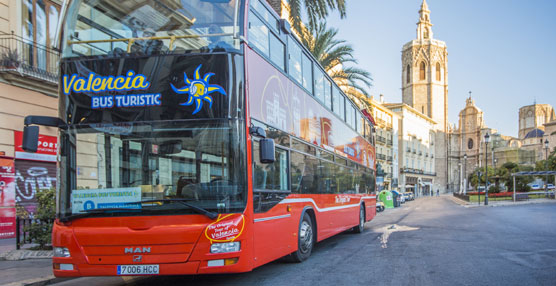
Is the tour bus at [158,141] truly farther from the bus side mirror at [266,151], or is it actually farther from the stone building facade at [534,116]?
the stone building facade at [534,116]

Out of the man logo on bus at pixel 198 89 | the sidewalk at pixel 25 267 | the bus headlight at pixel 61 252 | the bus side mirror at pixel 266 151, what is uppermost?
the man logo on bus at pixel 198 89

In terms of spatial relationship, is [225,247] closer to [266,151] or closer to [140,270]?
[140,270]

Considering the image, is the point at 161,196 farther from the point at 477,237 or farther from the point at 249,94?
the point at 477,237

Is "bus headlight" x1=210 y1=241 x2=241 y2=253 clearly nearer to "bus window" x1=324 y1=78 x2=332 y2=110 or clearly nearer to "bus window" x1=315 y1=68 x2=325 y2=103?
"bus window" x1=315 y1=68 x2=325 y2=103

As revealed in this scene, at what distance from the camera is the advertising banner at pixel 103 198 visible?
19.1 ft

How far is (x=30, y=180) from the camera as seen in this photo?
14125 millimetres

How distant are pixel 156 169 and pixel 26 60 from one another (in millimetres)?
10139

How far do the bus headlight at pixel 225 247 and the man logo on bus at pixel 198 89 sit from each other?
1734mm

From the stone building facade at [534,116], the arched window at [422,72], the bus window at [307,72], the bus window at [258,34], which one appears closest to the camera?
the bus window at [258,34]

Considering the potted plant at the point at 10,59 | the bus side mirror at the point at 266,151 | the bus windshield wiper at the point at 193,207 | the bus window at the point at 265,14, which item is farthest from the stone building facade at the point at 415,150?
the bus windshield wiper at the point at 193,207

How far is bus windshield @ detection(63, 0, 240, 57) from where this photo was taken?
6.16m

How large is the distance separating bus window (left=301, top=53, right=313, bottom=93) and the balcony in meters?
7.74

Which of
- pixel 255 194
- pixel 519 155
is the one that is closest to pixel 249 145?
pixel 255 194

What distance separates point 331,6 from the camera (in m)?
19.5
